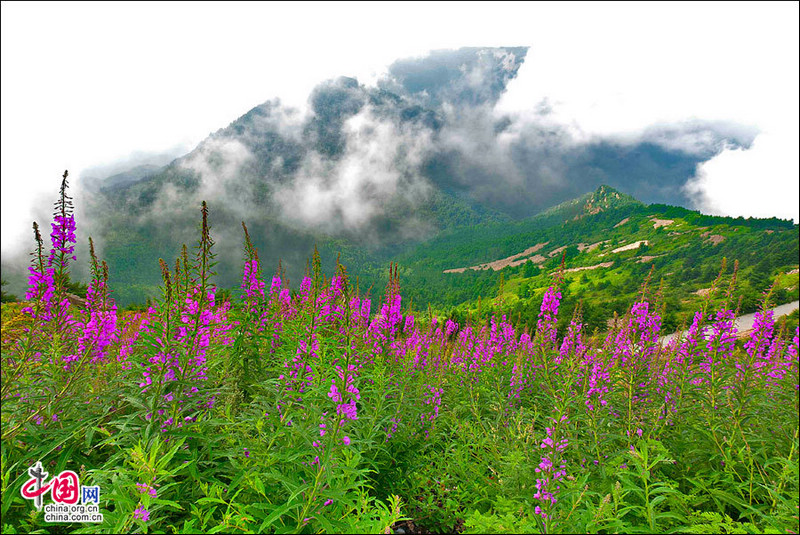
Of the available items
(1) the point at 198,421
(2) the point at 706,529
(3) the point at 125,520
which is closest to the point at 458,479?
(2) the point at 706,529

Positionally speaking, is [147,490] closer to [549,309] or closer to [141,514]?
[141,514]

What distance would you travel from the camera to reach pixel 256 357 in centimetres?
593

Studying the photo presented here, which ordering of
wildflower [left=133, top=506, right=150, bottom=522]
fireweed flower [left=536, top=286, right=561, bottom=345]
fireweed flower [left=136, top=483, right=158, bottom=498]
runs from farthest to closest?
fireweed flower [left=536, top=286, right=561, bottom=345], fireweed flower [left=136, top=483, right=158, bottom=498], wildflower [left=133, top=506, right=150, bottom=522]

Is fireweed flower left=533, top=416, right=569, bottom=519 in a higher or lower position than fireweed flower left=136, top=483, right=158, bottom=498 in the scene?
lower

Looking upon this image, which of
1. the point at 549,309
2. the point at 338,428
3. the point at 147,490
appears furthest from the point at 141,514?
the point at 549,309

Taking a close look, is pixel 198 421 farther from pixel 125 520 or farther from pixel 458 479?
pixel 458 479

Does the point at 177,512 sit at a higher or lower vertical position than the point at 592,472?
higher

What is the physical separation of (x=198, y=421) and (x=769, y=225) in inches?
9595

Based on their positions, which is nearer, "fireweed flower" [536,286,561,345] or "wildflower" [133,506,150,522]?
"wildflower" [133,506,150,522]

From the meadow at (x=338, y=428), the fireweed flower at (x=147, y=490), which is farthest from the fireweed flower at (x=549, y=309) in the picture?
the fireweed flower at (x=147, y=490)

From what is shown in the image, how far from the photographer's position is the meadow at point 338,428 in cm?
308

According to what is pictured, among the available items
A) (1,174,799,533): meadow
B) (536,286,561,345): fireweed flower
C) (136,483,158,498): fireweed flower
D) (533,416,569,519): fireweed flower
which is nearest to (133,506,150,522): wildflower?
(1,174,799,533): meadow

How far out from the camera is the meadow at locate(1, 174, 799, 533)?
3076mm

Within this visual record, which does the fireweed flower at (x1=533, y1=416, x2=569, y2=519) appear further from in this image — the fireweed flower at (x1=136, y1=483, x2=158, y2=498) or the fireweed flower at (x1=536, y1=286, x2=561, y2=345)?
the fireweed flower at (x1=136, y1=483, x2=158, y2=498)
